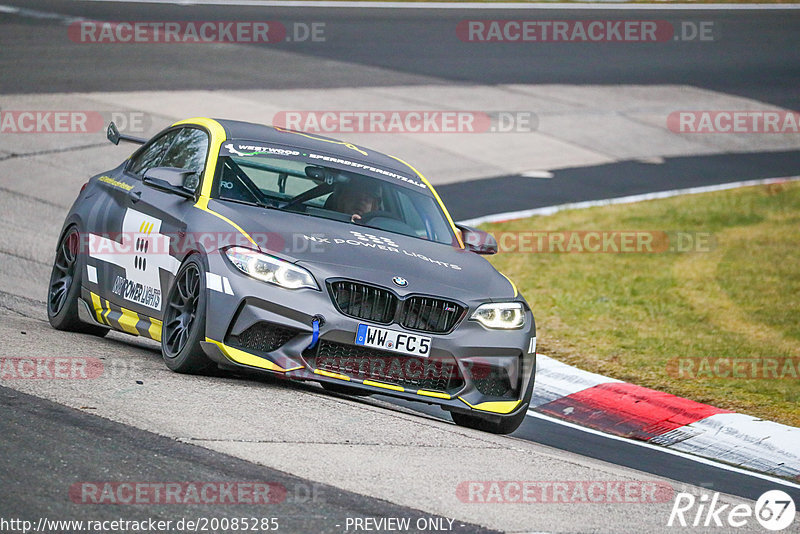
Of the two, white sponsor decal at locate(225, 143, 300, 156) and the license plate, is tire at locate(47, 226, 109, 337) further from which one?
the license plate

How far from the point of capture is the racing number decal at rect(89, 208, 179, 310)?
770cm

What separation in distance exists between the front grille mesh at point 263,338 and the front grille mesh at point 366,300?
337mm

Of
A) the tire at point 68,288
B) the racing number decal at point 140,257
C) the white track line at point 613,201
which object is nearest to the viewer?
the racing number decal at point 140,257

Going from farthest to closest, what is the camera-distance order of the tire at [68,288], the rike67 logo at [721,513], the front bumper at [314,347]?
1. the tire at [68,288]
2. the front bumper at [314,347]
3. the rike67 logo at [721,513]

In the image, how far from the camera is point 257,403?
21.7ft

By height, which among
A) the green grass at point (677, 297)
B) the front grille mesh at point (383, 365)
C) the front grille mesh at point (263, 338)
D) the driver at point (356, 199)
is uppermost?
the driver at point (356, 199)

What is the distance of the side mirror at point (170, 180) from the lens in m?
7.74

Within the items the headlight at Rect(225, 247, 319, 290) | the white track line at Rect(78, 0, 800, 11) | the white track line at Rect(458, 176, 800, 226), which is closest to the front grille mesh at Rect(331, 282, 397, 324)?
the headlight at Rect(225, 247, 319, 290)

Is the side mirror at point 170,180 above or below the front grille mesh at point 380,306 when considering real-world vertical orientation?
above

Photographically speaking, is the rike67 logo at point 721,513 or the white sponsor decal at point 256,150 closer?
the rike67 logo at point 721,513

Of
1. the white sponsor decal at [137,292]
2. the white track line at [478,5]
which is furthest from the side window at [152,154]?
the white track line at [478,5]

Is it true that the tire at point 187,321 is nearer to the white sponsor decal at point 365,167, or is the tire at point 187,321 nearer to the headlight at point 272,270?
the headlight at point 272,270

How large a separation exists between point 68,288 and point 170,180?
1567 millimetres

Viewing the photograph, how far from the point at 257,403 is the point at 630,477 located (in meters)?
1.99
